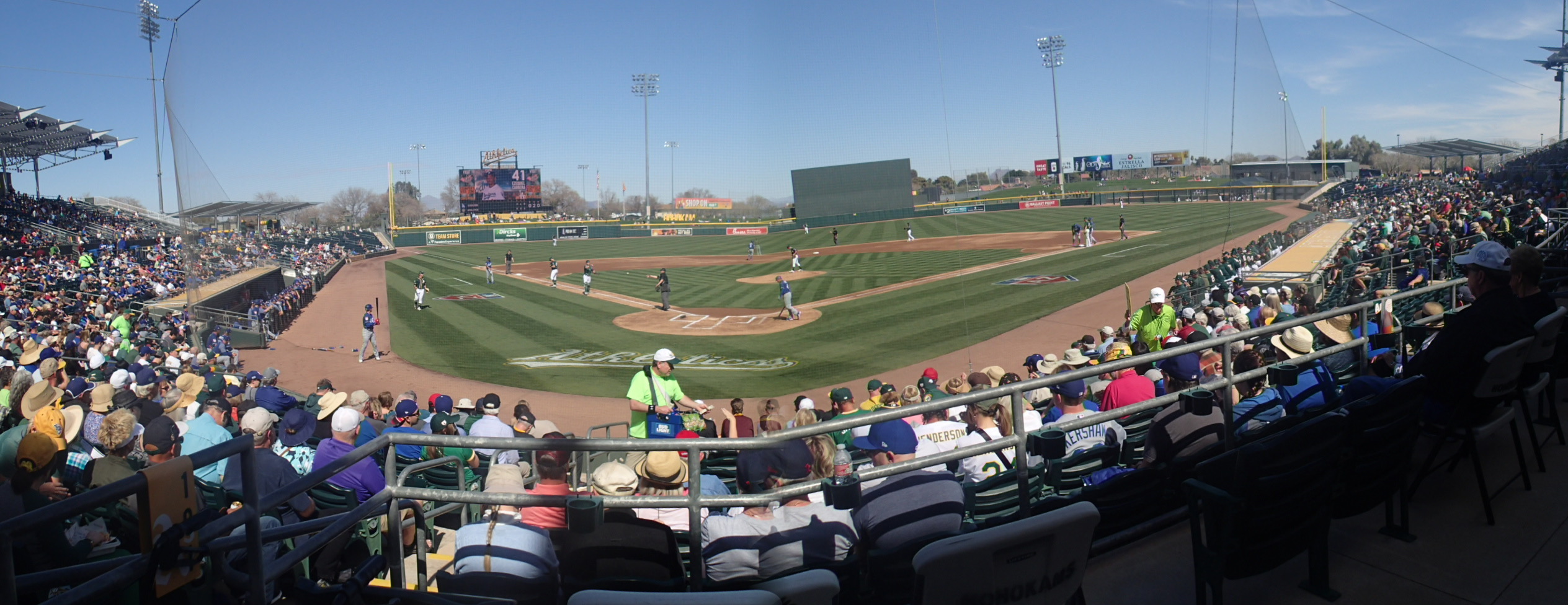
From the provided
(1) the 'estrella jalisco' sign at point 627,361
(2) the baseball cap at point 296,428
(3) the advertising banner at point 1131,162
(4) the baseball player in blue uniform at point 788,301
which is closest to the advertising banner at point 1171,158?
(3) the advertising banner at point 1131,162

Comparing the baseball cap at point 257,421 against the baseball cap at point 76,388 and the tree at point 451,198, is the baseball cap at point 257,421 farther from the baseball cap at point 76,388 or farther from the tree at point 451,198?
the tree at point 451,198

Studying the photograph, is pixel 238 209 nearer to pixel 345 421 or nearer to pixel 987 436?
pixel 345 421

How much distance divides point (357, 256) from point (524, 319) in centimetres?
966

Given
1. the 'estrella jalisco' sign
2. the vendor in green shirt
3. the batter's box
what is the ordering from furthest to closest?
1. the batter's box
2. the 'estrella jalisco' sign
3. the vendor in green shirt

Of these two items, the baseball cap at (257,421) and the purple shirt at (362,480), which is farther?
the baseball cap at (257,421)

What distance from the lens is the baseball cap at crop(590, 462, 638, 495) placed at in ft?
13.0

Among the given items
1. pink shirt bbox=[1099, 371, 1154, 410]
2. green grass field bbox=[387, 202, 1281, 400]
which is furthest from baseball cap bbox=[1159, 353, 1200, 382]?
green grass field bbox=[387, 202, 1281, 400]

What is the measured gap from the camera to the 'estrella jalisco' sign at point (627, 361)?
1717 cm

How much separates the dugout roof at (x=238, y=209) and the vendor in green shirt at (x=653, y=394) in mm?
14327

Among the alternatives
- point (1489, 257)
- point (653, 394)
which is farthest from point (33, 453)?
point (1489, 257)

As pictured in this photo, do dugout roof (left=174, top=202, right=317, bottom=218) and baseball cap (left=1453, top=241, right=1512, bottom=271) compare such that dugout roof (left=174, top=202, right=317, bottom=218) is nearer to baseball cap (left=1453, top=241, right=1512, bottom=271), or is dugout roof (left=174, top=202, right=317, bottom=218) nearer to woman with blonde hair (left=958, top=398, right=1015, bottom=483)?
woman with blonde hair (left=958, top=398, right=1015, bottom=483)

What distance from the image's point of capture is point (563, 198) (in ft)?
70.0

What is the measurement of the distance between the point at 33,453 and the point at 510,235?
1733 centimetres

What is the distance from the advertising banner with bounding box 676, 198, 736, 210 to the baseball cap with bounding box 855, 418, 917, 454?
1688 cm
